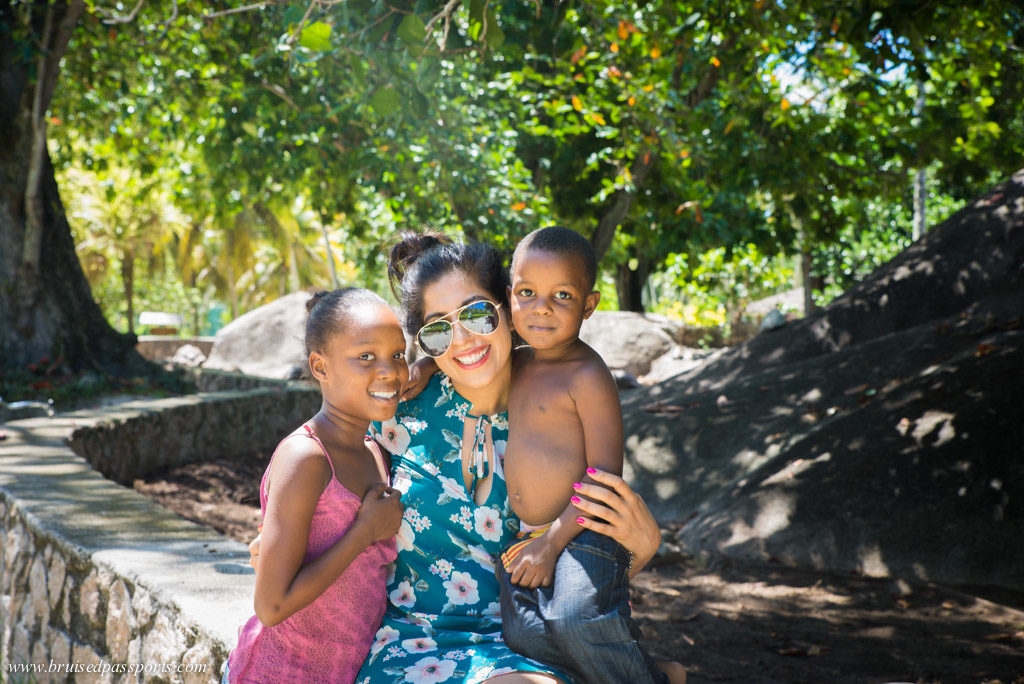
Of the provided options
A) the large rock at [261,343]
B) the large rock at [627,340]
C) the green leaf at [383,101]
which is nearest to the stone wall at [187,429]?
the green leaf at [383,101]

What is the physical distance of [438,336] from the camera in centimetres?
201

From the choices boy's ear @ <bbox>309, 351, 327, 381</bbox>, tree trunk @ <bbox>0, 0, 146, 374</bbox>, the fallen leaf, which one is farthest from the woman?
tree trunk @ <bbox>0, 0, 146, 374</bbox>

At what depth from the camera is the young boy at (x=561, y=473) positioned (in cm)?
170

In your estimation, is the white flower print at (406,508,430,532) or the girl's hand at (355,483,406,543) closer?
the girl's hand at (355,483,406,543)

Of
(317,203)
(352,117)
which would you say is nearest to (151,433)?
(352,117)

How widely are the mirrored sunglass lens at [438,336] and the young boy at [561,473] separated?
0.53 feet

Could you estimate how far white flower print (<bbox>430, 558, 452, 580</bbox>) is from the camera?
1.95 metres

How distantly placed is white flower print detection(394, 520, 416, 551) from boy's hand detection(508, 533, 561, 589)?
294 millimetres

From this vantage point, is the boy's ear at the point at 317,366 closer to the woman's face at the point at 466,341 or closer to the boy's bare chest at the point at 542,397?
the woman's face at the point at 466,341

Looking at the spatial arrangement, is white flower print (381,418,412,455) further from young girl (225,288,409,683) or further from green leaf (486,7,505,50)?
green leaf (486,7,505,50)

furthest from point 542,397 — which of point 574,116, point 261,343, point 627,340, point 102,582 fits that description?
point 261,343

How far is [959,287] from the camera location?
7617mm

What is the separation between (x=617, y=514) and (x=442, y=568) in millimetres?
455

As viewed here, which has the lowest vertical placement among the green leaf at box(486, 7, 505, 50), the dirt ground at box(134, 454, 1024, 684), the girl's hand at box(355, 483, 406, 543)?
the dirt ground at box(134, 454, 1024, 684)
